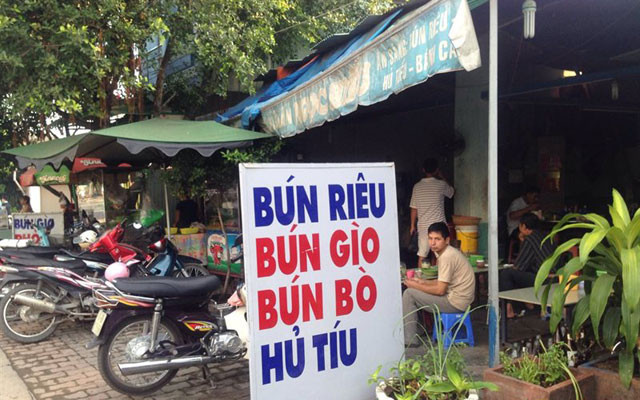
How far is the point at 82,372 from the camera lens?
4.73 meters

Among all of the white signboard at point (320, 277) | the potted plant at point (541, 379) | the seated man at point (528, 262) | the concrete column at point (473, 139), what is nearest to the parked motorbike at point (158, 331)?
the white signboard at point (320, 277)

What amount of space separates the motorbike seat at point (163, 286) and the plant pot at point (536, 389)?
7.61 ft

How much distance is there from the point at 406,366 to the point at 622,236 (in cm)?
137

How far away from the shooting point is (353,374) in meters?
3.09

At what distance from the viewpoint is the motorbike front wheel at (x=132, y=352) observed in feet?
13.0

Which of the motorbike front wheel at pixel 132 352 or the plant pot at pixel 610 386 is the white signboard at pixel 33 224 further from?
the plant pot at pixel 610 386

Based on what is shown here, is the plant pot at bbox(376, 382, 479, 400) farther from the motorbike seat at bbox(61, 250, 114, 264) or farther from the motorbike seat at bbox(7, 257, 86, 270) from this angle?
the motorbike seat at bbox(61, 250, 114, 264)

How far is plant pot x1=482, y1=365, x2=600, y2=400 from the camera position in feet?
8.75

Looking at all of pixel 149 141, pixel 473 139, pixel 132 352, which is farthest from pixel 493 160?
pixel 149 141

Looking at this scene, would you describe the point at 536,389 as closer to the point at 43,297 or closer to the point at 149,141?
the point at 149,141

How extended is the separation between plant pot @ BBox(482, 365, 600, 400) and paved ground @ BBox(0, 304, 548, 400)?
1.35 metres

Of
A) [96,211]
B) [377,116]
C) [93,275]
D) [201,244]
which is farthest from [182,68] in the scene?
[93,275]

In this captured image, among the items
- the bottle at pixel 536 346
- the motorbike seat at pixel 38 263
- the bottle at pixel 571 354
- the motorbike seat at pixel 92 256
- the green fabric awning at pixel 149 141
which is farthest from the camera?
the green fabric awning at pixel 149 141

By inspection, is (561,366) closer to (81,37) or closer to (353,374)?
(353,374)
